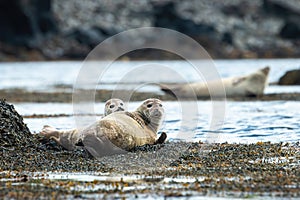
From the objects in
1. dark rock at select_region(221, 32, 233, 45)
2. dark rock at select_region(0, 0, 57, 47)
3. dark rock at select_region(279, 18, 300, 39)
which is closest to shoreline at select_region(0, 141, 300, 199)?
dark rock at select_region(0, 0, 57, 47)

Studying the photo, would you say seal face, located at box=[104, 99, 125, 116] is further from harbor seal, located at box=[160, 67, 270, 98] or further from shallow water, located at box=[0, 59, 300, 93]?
shallow water, located at box=[0, 59, 300, 93]

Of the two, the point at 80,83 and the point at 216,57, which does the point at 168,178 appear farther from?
the point at 216,57

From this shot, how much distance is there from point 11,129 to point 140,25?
51.8m

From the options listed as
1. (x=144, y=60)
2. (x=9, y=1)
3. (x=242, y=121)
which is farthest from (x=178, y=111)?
(x=9, y=1)

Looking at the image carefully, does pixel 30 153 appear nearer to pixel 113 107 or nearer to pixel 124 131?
pixel 124 131

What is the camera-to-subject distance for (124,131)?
27.3ft

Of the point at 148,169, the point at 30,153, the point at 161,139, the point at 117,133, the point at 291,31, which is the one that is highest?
the point at 291,31

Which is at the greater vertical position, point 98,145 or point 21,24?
point 21,24

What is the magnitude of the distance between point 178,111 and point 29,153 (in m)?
6.15

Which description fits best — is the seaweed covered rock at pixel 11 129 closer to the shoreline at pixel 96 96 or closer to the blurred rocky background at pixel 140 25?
the shoreline at pixel 96 96

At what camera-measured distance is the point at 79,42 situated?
173 feet

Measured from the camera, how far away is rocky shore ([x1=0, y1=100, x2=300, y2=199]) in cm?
610

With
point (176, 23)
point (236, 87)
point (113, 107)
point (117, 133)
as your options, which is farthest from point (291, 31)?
point (117, 133)

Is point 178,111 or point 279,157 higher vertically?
point 178,111
